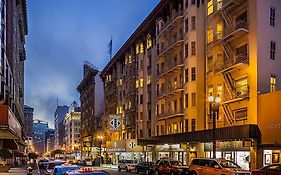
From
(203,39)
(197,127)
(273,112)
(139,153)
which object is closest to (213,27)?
(203,39)

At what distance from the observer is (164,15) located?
209 feet

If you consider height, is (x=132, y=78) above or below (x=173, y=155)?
above

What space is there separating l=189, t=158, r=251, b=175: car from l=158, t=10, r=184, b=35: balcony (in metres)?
26.8

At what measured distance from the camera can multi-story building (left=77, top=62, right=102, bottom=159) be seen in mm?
121250

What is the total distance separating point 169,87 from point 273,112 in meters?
25.6

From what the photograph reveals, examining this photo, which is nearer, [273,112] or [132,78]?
[273,112]

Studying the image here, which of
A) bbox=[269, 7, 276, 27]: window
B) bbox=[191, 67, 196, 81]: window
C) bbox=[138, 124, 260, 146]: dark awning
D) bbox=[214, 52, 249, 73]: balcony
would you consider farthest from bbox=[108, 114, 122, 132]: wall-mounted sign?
bbox=[269, 7, 276, 27]: window

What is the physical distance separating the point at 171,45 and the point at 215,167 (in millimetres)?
30509

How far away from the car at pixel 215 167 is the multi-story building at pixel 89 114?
80.8m

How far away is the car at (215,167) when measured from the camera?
28.7 meters

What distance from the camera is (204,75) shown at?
49.9 metres

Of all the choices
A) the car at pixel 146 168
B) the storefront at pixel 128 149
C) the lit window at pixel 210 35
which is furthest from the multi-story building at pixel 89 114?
the lit window at pixel 210 35

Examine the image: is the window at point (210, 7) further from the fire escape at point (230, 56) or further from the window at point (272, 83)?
the window at point (272, 83)

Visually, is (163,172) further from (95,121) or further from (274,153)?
(95,121)
